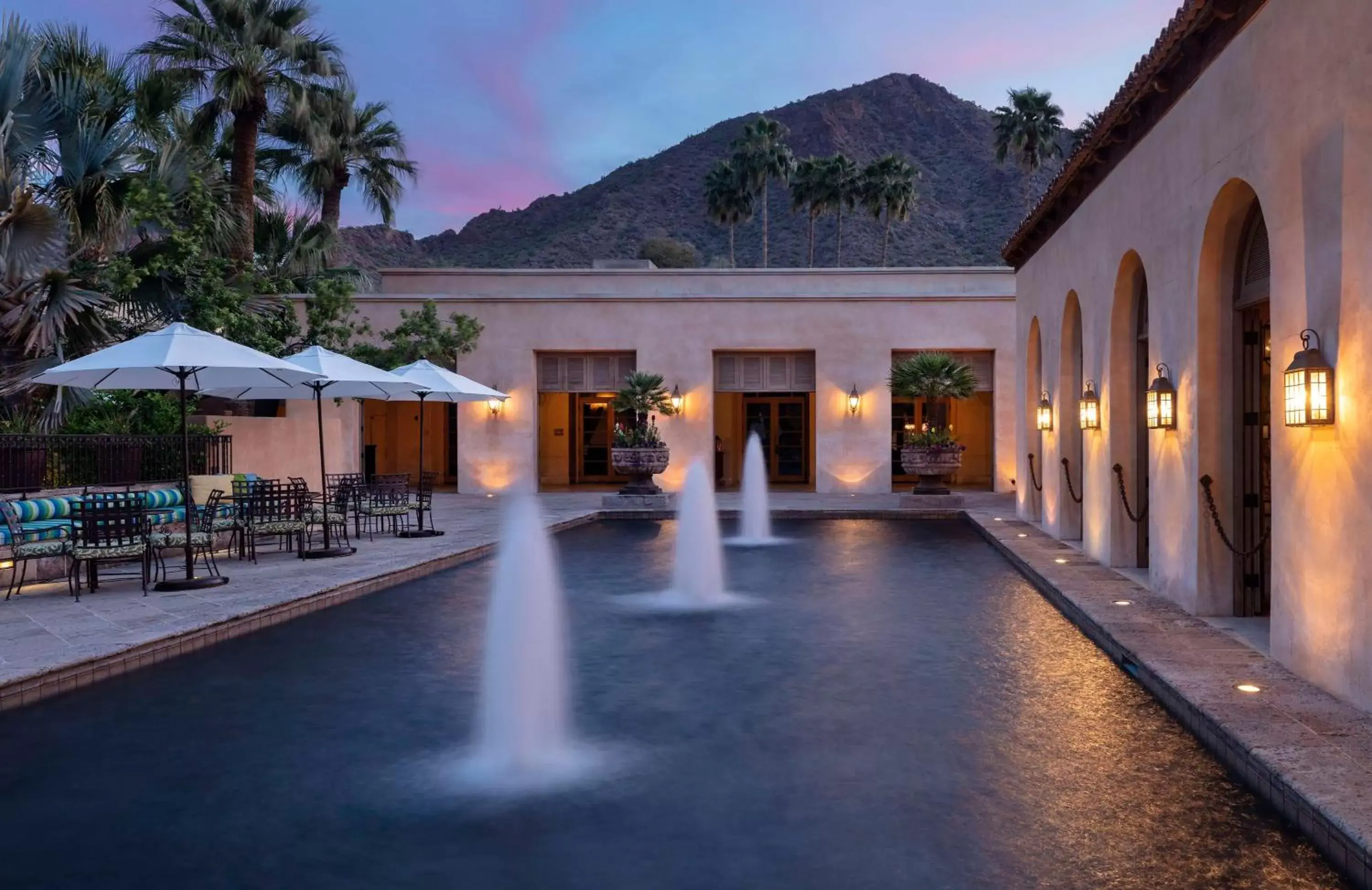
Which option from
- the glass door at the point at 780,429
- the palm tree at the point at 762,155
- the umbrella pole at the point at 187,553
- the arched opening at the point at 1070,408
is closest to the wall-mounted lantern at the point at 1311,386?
the arched opening at the point at 1070,408

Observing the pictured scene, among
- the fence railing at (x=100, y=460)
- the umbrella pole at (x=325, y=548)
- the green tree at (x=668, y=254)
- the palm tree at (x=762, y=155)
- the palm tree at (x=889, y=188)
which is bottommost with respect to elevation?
the umbrella pole at (x=325, y=548)

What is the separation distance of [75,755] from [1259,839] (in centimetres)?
541

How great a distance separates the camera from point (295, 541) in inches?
535

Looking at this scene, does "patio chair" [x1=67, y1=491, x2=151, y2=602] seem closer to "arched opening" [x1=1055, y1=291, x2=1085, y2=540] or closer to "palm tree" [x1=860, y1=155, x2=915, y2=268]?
"arched opening" [x1=1055, y1=291, x2=1085, y2=540]

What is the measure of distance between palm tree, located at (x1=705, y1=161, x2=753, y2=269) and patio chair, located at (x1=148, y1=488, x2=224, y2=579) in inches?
1406

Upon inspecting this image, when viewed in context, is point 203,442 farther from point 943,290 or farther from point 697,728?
point 943,290

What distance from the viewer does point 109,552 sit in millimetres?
8852

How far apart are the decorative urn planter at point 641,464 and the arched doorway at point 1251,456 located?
1280 centimetres

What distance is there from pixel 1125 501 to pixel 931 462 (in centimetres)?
813

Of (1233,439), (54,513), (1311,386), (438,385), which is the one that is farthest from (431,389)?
(1311,386)

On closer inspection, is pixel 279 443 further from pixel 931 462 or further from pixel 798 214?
pixel 798 214

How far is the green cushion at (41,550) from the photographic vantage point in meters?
8.73

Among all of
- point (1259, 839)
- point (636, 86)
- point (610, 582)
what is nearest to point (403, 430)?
point (610, 582)

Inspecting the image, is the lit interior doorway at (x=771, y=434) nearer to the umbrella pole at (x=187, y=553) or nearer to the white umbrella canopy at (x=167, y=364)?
the white umbrella canopy at (x=167, y=364)
